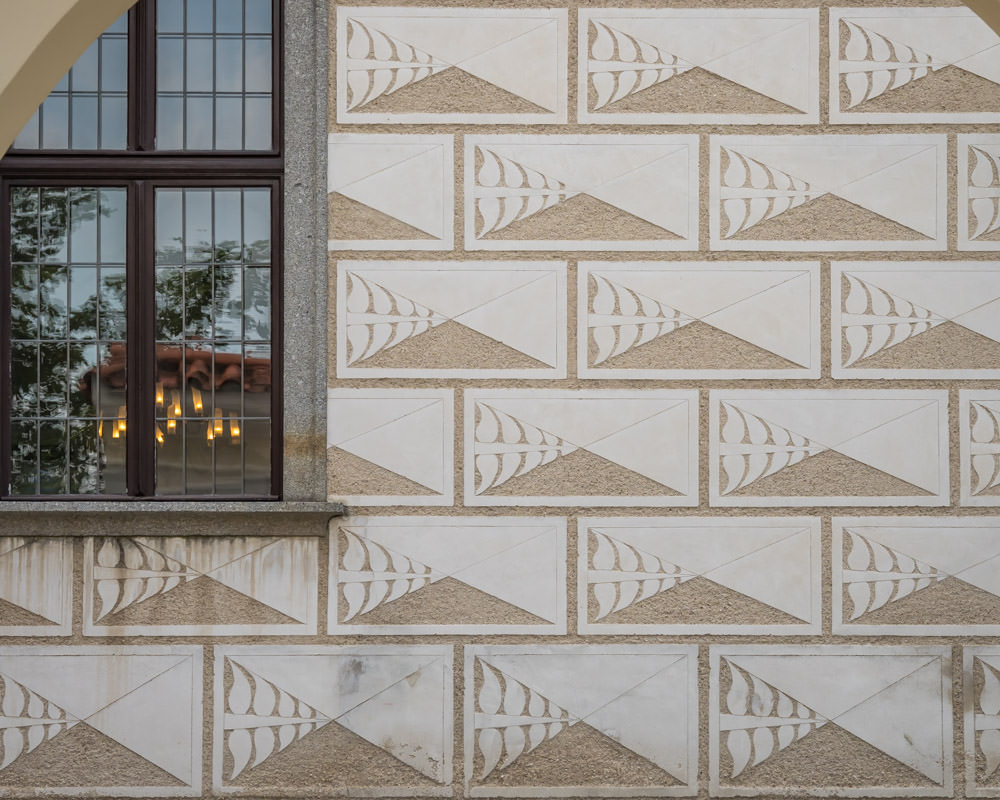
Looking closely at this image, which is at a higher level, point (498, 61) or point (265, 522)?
point (498, 61)

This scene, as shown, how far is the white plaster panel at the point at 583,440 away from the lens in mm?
4312

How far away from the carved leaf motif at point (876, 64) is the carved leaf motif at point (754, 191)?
45cm

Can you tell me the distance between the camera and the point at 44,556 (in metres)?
4.30

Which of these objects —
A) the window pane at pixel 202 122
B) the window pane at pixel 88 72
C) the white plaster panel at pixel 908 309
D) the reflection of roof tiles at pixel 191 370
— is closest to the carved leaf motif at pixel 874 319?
the white plaster panel at pixel 908 309

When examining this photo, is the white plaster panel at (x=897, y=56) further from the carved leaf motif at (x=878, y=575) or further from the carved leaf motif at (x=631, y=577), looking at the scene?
the carved leaf motif at (x=631, y=577)

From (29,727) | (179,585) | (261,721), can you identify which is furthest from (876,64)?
(29,727)

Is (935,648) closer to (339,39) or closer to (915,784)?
(915,784)

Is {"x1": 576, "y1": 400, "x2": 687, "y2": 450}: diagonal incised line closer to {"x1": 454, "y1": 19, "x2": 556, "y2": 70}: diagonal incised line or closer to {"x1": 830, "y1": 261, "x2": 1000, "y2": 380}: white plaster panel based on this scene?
{"x1": 830, "y1": 261, "x2": 1000, "y2": 380}: white plaster panel

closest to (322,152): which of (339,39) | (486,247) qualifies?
(339,39)

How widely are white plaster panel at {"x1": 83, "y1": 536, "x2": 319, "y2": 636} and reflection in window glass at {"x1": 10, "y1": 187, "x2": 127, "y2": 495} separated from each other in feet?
1.25

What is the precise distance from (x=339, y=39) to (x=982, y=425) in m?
3.44

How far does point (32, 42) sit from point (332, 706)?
3.23 m

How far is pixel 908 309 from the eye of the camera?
14.1ft

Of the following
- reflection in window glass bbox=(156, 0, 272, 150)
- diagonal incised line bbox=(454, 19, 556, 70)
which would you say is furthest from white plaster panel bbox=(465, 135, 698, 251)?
reflection in window glass bbox=(156, 0, 272, 150)
